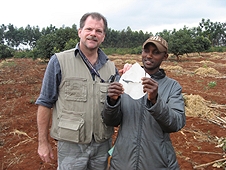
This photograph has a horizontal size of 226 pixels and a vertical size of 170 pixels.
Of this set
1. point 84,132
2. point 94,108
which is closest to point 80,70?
point 94,108

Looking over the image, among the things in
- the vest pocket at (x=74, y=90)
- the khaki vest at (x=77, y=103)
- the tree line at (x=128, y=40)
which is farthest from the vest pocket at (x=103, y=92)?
the tree line at (x=128, y=40)

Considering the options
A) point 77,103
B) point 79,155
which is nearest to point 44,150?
point 79,155

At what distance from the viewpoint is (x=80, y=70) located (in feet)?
6.48

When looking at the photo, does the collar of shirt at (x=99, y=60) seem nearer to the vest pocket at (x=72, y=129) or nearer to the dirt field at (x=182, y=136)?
the vest pocket at (x=72, y=129)

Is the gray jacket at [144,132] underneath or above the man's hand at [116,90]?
underneath

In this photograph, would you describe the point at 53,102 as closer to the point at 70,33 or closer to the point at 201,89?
the point at 201,89

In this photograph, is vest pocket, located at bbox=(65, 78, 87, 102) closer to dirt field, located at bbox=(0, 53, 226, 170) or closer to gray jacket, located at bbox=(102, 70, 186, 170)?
gray jacket, located at bbox=(102, 70, 186, 170)

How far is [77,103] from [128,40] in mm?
58389

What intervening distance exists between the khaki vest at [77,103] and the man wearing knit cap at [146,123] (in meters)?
0.27

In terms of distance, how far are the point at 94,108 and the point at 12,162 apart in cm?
275

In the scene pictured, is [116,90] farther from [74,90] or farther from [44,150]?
[44,150]

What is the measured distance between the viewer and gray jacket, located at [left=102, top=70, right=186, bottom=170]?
165 centimetres

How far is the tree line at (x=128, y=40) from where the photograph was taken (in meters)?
26.2

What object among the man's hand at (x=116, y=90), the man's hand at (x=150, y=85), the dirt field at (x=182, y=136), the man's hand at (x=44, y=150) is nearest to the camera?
the man's hand at (x=150, y=85)
